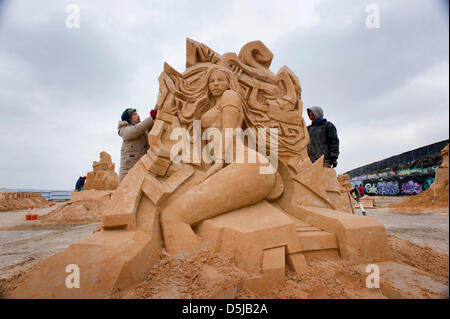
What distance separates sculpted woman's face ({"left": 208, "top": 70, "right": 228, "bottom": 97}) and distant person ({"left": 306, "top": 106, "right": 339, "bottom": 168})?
6.48 ft

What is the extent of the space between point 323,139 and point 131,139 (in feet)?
9.88

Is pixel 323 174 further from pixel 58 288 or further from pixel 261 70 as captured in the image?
pixel 58 288

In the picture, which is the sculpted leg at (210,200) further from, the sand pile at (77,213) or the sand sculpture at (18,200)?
the sand sculpture at (18,200)

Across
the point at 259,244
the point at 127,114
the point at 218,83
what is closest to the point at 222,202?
the point at 259,244

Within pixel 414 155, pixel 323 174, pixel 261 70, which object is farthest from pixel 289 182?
pixel 414 155

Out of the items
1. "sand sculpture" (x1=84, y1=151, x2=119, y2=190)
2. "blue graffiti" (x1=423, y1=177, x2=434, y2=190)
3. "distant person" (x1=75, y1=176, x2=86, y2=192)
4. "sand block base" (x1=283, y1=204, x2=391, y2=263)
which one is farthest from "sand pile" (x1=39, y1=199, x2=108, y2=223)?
"blue graffiti" (x1=423, y1=177, x2=434, y2=190)

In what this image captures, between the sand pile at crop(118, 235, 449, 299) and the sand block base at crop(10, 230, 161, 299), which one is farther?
the sand pile at crop(118, 235, 449, 299)

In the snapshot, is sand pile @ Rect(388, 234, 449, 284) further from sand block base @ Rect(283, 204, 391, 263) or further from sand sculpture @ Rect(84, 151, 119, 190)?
sand sculpture @ Rect(84, 151, 119, 190)

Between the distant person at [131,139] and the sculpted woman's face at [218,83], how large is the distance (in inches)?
41.4

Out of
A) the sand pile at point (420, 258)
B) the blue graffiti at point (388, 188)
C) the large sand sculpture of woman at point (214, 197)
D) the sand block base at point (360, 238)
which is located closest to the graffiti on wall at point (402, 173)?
the blue graffiti at point (388, 188)

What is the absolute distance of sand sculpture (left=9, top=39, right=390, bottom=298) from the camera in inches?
58.3

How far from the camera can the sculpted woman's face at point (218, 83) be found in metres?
2.49

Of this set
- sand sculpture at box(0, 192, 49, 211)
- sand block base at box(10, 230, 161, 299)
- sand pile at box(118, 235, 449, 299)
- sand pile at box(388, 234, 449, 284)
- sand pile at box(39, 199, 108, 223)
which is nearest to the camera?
sand block base at box(10, 230, 161, 299)

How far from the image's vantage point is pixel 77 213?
21.0 ft
